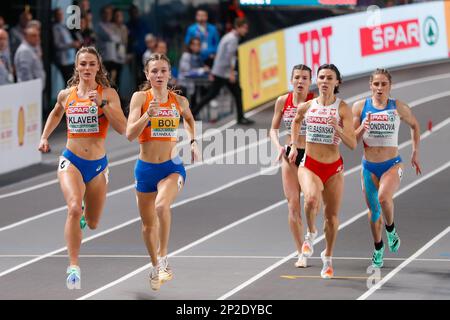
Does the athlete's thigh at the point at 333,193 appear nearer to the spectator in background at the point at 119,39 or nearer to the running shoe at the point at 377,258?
the running shoe at the point at 377,258

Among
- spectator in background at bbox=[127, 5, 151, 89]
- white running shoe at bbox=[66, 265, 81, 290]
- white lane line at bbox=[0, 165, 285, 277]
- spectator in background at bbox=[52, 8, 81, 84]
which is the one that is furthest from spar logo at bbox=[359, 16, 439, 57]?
white running shoe at bbox=[66, 265, 81, 290]

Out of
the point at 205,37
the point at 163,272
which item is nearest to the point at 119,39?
the point at 205,37

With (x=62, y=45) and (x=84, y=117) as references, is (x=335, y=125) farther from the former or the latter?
(x=62, y=45)

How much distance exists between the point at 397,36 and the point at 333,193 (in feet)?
54.6

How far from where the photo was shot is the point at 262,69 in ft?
85.1

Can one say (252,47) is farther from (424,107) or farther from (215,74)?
(424,107)

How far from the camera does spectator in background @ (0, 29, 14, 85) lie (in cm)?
2139

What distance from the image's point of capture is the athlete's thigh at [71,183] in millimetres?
12203

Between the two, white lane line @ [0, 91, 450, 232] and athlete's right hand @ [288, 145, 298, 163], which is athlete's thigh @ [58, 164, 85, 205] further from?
white lane line @ [0, 91, 450, 232]

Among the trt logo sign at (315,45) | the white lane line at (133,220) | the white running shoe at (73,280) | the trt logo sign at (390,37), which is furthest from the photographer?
the trt logo sign at (390,37)

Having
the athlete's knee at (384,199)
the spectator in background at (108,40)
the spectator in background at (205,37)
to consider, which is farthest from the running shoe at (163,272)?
the spectator in background at (205,37)

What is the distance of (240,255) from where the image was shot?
1455 cm

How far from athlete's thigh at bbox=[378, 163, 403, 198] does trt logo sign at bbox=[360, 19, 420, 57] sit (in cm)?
1511

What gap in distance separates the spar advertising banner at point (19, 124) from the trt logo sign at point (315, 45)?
23.6 ft
